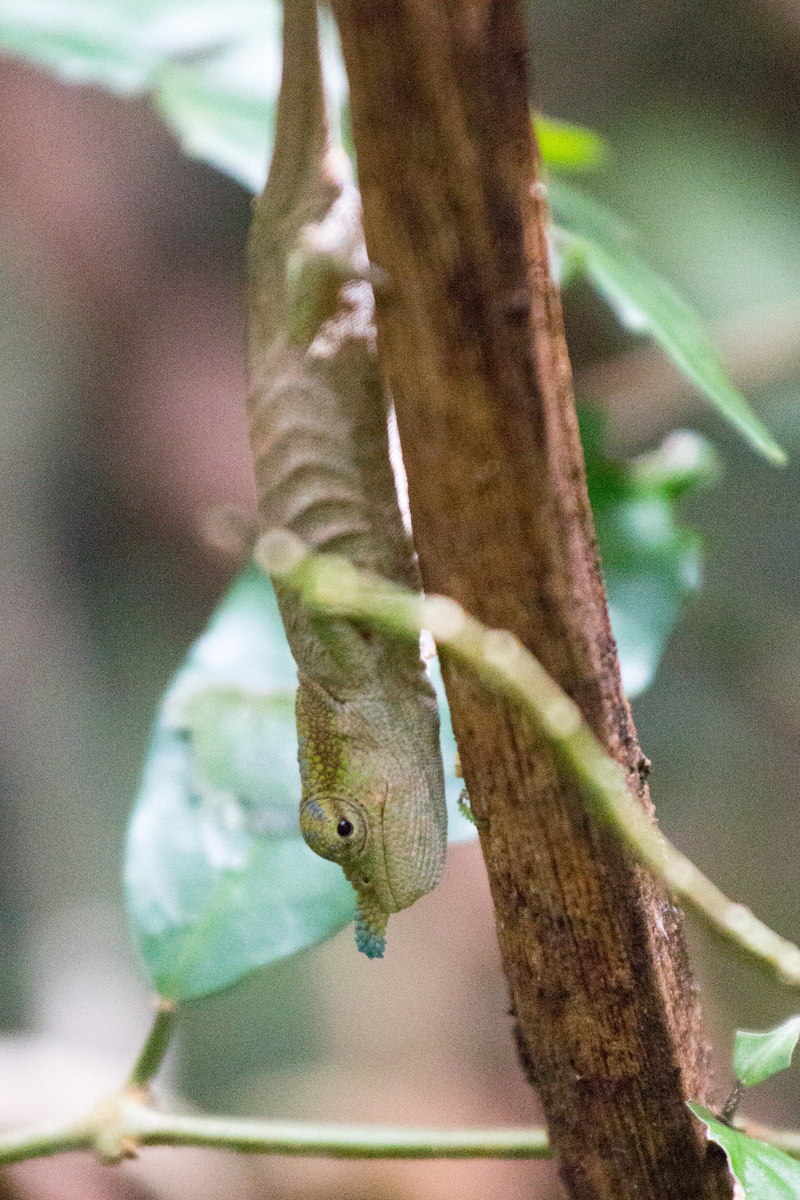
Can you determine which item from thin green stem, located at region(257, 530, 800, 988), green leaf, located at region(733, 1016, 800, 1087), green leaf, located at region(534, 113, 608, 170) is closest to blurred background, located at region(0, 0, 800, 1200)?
green leaf, located at region(534, 113, 608, 170)

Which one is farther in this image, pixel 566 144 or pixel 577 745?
pixel 566 144

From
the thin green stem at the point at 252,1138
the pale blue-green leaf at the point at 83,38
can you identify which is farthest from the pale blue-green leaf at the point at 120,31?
the thin green stem at the point at 252,1138

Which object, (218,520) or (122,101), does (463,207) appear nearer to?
(218,520)

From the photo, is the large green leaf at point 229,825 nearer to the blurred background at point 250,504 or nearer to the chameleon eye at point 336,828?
the chameleon eye at point 336,828

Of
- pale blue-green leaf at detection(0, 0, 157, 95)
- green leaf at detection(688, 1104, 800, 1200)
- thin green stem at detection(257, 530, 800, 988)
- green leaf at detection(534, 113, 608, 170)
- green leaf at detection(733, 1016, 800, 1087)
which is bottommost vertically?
green leaf at detection(688, 1104, 800, 1200)

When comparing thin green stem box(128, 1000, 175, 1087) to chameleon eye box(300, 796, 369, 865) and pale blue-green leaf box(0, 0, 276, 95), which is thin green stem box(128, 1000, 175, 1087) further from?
pale blue-green leaf box(0, 0, 276, 95)

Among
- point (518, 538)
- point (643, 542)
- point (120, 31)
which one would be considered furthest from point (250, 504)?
point (518, 538)

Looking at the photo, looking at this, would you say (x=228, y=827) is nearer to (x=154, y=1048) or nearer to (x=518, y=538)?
(x=154, y=1048)
